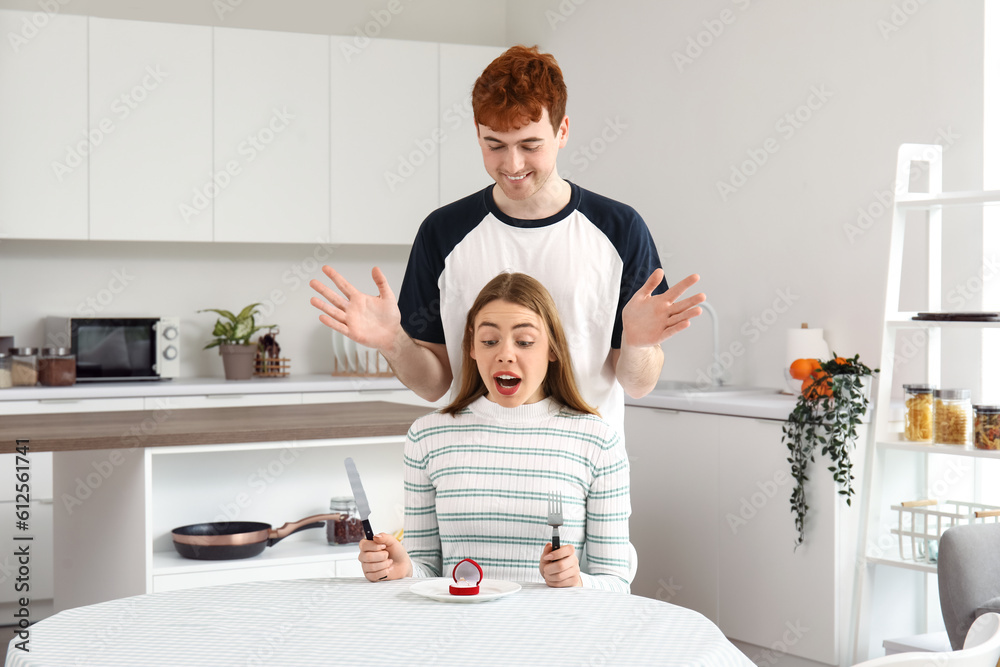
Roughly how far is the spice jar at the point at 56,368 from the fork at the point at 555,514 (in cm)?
325

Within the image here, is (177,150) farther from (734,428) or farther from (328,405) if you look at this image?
(734,428)

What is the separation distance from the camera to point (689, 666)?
1.24 metres

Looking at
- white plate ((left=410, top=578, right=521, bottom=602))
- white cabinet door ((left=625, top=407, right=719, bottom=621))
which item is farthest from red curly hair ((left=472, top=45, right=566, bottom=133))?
white cabinet door ((left=625, top=407, right=719, bottom=621))

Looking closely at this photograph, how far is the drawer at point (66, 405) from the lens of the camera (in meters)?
4.15

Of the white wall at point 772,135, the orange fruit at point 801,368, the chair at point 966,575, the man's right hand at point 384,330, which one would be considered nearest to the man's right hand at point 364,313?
the man's right hand at point 384,330

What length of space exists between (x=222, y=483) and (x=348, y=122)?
2618mm

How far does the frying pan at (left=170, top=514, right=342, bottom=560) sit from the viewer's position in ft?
8.55

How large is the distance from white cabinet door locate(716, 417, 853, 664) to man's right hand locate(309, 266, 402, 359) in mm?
1925

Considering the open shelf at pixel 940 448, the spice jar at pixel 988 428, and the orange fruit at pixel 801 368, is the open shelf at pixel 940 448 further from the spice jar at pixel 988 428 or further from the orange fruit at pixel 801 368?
the orange fruit at pixel 801 368

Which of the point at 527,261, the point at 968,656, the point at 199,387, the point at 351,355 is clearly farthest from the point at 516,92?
the point at 351,355

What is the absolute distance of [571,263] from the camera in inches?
73.7

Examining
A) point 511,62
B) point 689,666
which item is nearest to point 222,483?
point 511,62

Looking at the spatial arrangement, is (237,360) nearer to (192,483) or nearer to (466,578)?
(192,483)

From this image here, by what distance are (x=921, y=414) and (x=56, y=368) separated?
339cm
